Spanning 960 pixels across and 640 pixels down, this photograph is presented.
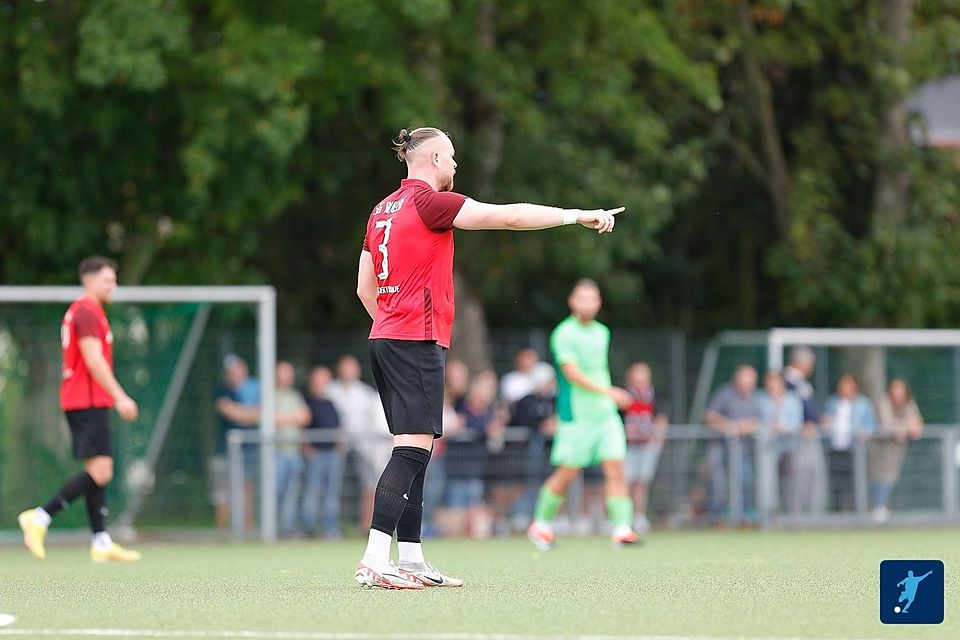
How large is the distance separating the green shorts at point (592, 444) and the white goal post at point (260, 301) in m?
4.27

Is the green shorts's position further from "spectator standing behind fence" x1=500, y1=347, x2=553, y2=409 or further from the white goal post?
"spectator standing behind fence" x1=500, y1=347, x2=553, y2=409

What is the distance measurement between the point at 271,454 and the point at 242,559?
4.29m

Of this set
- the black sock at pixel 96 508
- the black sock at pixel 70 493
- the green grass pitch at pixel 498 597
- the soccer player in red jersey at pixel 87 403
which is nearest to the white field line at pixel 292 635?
the green grass pitch at pixel 498 597

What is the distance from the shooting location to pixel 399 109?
723 inches

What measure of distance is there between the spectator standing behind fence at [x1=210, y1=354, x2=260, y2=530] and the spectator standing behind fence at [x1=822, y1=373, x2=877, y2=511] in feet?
20.3

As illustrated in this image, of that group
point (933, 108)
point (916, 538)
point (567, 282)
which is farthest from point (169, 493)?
point (933, 108)

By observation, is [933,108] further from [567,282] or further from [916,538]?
[916,538]

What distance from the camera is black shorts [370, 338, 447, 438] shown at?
8281 mm

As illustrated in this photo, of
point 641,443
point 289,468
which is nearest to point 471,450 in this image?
point 289,468

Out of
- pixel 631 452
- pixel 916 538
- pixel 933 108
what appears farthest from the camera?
pixel 933 108

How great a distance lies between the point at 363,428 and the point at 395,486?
31.1 feet

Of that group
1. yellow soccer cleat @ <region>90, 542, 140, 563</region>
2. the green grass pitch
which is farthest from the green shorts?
yellow soccer cleat @ <region>90, 542, 140, 563</region>

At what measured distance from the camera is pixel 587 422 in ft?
43.0

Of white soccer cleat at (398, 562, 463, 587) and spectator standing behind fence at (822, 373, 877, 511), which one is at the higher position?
spectator standing behind fence at (822, 373, 877, 511)
